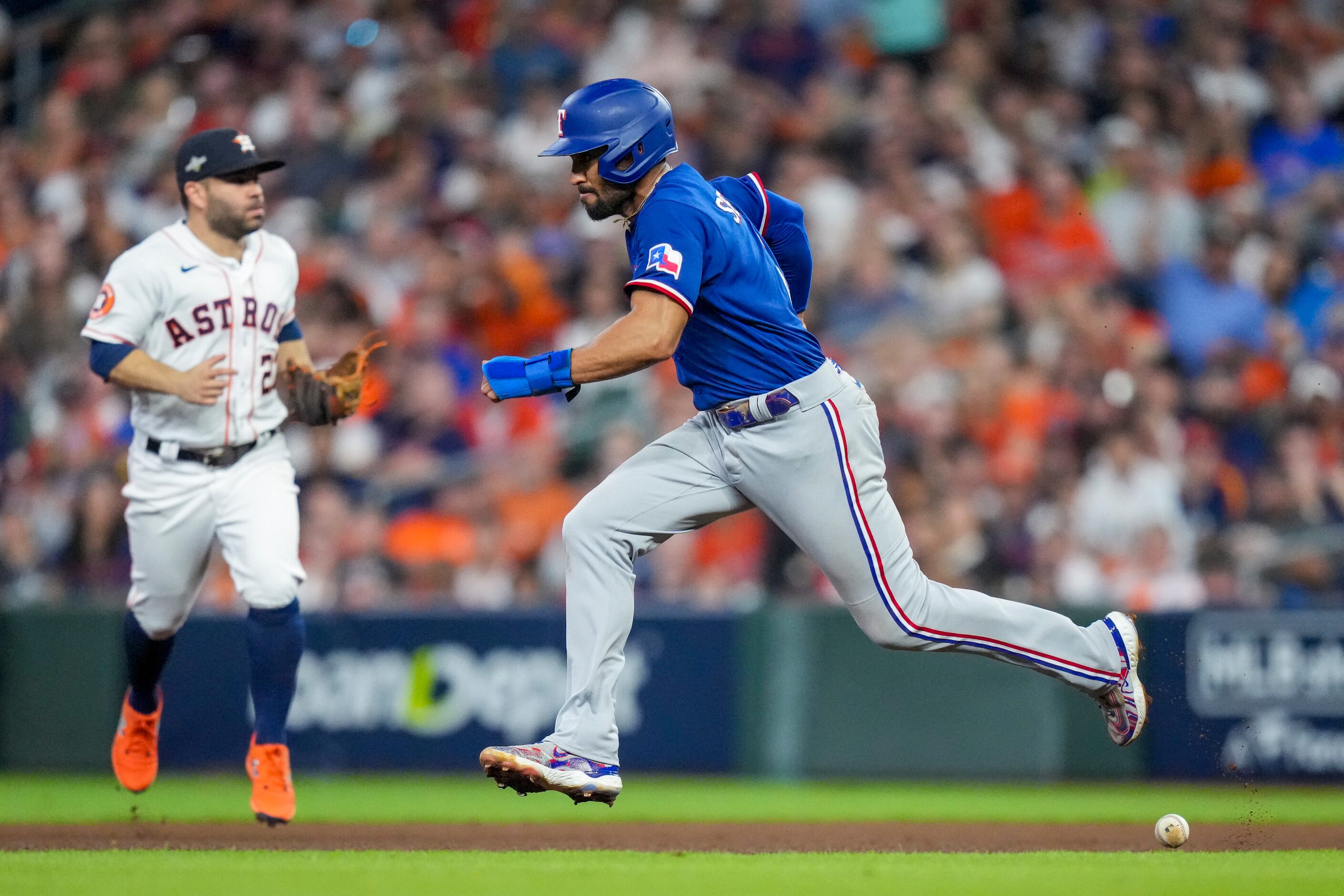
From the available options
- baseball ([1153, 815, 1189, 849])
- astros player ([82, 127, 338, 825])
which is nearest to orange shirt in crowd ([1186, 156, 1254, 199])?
baseball ([1153, 815, 1189, 849])

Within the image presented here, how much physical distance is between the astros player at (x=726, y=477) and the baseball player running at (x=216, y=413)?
1.40 metres

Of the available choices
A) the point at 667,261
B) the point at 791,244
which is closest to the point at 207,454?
the point at 667,261

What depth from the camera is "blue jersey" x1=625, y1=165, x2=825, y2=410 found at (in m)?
5.14

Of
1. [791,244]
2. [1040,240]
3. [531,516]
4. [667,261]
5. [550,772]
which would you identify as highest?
[1040,240]

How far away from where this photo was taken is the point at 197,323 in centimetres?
627

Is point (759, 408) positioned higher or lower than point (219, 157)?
lower

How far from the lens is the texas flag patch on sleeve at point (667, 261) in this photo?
5031 mm

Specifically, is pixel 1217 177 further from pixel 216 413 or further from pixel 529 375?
pixel 529 375

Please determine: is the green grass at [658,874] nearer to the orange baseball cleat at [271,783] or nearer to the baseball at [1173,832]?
the baseball at [1173,832]

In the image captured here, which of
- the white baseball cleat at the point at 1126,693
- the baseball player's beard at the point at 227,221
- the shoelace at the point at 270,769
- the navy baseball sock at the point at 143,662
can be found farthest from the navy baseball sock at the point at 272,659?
the white baseball cleat at the point at 1126,693

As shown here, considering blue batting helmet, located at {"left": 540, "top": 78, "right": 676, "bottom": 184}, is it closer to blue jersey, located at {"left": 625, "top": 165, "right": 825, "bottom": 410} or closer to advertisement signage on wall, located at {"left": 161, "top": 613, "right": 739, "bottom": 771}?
blue jersey, located at {"left": 625, "top": 165, "right": 825, "bottom": 410}

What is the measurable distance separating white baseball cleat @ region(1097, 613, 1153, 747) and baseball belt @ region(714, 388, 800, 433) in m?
1.36

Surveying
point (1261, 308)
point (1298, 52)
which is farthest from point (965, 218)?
point (1298, 52)

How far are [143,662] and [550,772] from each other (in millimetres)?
2177
